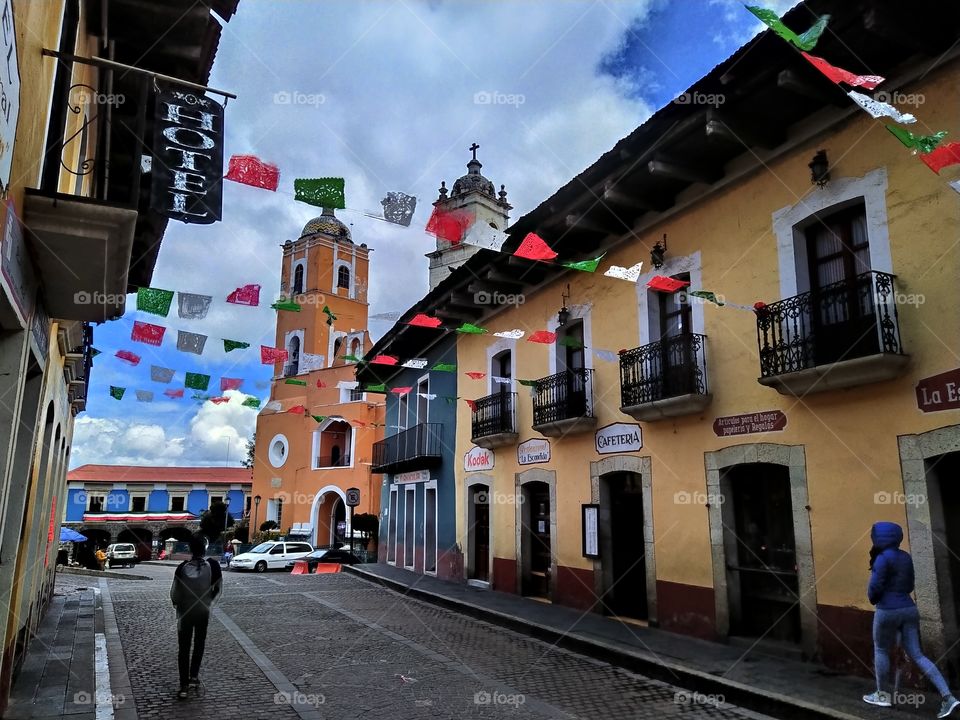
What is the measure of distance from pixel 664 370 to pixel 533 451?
4598 mm

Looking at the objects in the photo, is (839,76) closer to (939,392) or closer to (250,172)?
(939,392)

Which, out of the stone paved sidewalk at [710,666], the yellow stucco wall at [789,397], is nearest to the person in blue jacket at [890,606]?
the stone paved sidewalk at [710,666]

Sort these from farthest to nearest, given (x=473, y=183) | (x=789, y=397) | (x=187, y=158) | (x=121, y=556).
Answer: (x=121, y=556), (x=473, y=183), (x=789, y=397), (x=187, y=158)

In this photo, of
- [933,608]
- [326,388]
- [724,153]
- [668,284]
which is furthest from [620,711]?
[326,388]

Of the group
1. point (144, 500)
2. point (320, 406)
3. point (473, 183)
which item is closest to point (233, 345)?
point (473, 183)

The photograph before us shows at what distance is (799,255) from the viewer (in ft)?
28.6

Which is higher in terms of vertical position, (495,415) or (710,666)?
(495,415)

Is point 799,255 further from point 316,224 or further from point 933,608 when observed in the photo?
point 316,224

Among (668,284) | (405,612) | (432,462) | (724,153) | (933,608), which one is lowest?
(405,612)

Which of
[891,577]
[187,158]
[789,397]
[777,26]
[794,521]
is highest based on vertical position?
[777,26]

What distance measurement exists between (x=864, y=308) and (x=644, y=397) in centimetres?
347

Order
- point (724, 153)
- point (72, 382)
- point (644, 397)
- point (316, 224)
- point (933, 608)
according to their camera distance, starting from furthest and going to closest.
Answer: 1. point (316, 224)
2. point (72, 382)
3. point (644, 397)
4. point (724, 153)
5. point (933, 608)

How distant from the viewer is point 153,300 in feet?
30.9

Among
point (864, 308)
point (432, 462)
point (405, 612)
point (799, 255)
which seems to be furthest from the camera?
point (432, 462)
